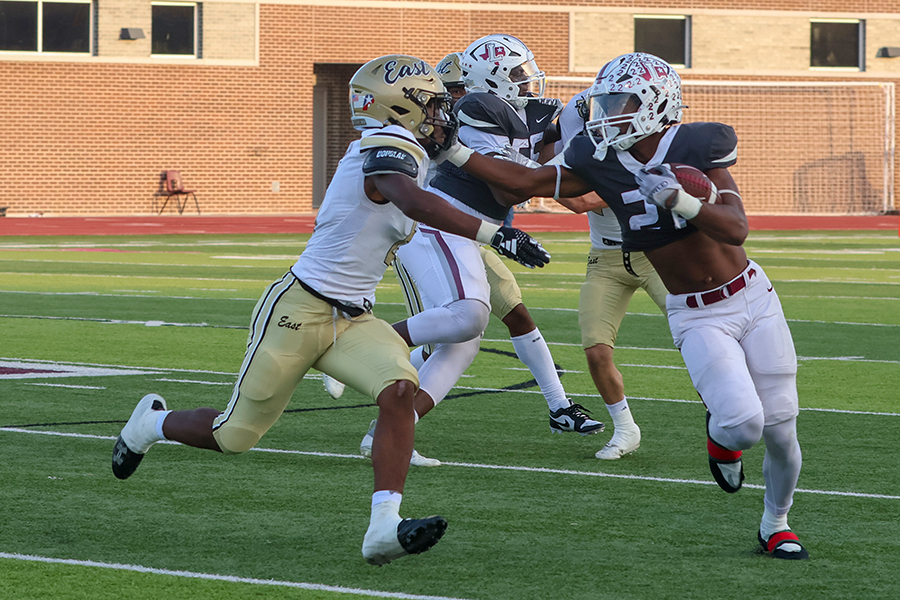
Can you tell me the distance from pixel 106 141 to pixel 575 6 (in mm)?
11902

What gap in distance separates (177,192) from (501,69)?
84.2 ft

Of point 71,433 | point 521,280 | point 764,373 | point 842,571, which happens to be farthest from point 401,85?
point 521,280

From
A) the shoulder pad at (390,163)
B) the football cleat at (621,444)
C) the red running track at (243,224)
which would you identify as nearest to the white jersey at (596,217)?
the football cleat at (621,444)

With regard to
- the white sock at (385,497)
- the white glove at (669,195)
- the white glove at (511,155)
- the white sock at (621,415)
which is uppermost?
the white glove at (511,155)

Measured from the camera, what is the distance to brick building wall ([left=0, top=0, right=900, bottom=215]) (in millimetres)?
30922

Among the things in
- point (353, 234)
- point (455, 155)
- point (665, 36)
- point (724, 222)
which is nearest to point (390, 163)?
point (353, 234)

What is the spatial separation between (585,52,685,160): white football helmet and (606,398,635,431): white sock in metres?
2.11

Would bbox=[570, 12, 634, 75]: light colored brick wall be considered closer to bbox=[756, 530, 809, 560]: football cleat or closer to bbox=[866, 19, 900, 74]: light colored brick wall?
bbox=[866, 19, 900, 74]: light colored brick wall

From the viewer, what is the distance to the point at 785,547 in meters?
4.64

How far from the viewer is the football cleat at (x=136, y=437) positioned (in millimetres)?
5309

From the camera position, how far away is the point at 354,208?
15.8 ft

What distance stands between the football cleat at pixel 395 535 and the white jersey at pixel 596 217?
2793 millimetres

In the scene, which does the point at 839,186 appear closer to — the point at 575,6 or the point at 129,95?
the point at 575,6

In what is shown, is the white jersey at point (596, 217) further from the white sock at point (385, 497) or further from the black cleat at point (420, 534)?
the black cleat at point (420, 534)
